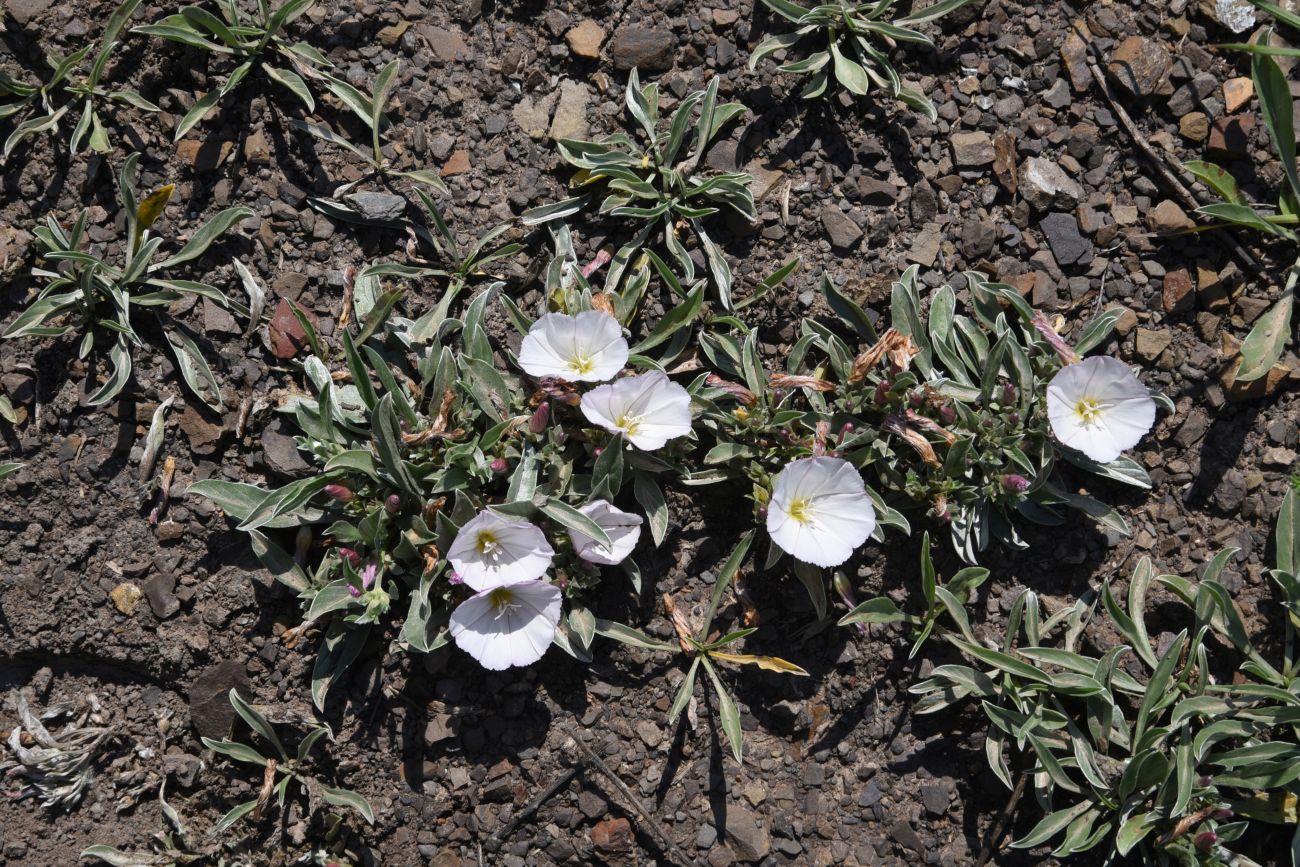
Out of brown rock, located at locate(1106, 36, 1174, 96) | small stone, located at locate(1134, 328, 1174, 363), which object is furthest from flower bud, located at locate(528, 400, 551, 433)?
brown rock, located at locate(1106, 36, 1174, 96)

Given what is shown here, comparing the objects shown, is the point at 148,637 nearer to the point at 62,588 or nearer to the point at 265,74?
the point at 62,588

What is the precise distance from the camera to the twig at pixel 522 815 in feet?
10.8

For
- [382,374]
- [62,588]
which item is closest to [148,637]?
[62,588]

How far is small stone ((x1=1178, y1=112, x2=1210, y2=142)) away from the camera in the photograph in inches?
139

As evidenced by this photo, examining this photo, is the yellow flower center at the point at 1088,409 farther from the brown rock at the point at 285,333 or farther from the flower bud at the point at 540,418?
the brown rock at the point at 285,333

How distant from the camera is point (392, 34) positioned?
3.53m

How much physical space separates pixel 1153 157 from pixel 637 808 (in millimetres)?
2851

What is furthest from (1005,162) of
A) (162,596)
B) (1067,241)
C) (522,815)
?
(162,596)

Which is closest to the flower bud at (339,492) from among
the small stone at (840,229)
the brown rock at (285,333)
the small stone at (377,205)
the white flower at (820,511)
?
the brown rock at (285,333)

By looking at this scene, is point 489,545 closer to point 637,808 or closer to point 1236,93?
point 637,808

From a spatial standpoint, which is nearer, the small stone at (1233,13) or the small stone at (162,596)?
the small stone at (162,596)

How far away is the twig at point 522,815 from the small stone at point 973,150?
98.3 inches

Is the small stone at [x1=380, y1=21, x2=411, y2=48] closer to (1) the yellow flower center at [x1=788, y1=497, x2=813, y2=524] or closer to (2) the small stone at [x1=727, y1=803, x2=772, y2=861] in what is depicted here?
(1) the yellow flower center at [x1=788, y1=497, x2=813, y2=524]

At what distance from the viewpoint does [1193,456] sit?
3484 mm
